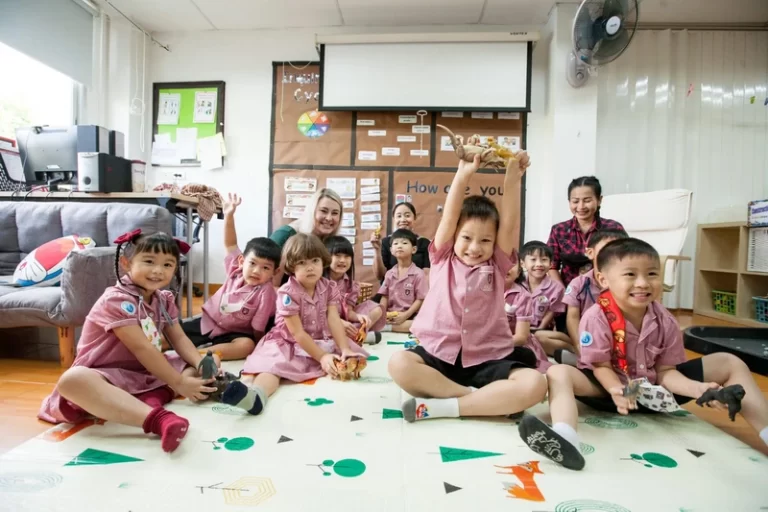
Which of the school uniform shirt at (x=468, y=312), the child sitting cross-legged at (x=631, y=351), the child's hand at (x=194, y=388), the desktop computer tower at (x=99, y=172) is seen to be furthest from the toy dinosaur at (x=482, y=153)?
the desktop computer tower at (x=99, y=172)

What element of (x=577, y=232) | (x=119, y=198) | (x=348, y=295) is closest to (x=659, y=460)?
(x=577, y=232)

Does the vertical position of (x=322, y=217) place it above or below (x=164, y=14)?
below

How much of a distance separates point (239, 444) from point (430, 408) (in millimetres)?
527

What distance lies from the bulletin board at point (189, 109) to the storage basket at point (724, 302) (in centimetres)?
483

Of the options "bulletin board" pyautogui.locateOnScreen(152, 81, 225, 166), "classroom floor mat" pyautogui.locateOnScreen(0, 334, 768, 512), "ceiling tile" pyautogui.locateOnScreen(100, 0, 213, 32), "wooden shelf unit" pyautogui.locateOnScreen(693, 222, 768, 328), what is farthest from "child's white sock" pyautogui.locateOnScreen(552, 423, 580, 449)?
"ceiling tile" pyautogui.locateOnScreen(100, 0, 213, 32)

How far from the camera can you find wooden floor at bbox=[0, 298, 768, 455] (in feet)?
3.68

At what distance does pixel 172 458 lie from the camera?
0.94 metres

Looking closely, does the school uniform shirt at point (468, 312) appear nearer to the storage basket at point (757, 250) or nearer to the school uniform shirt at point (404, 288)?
the school uniform shirt at point (404, 288)

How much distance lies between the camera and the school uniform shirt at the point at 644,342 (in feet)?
3.96

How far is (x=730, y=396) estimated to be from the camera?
943 mm

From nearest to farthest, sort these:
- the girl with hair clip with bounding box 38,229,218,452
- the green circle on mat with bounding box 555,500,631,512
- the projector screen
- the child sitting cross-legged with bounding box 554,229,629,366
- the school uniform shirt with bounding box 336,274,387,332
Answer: the green circle on mat with bounding box 555,500,631,512 → the girl with hair clip with bounding box 38,229,218,452 → the child sitting cross-legged with bounding box 554,229,629,366 → the school uniform shirt with bounding box 336,274,387,332 → the projector screen

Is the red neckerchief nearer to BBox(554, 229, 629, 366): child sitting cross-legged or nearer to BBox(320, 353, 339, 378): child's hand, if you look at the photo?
BBox(554, 229, 629, 366): child sitting cross-legged

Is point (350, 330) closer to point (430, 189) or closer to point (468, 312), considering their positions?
point (468, 312)

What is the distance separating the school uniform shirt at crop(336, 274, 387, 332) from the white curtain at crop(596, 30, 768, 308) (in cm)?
264
